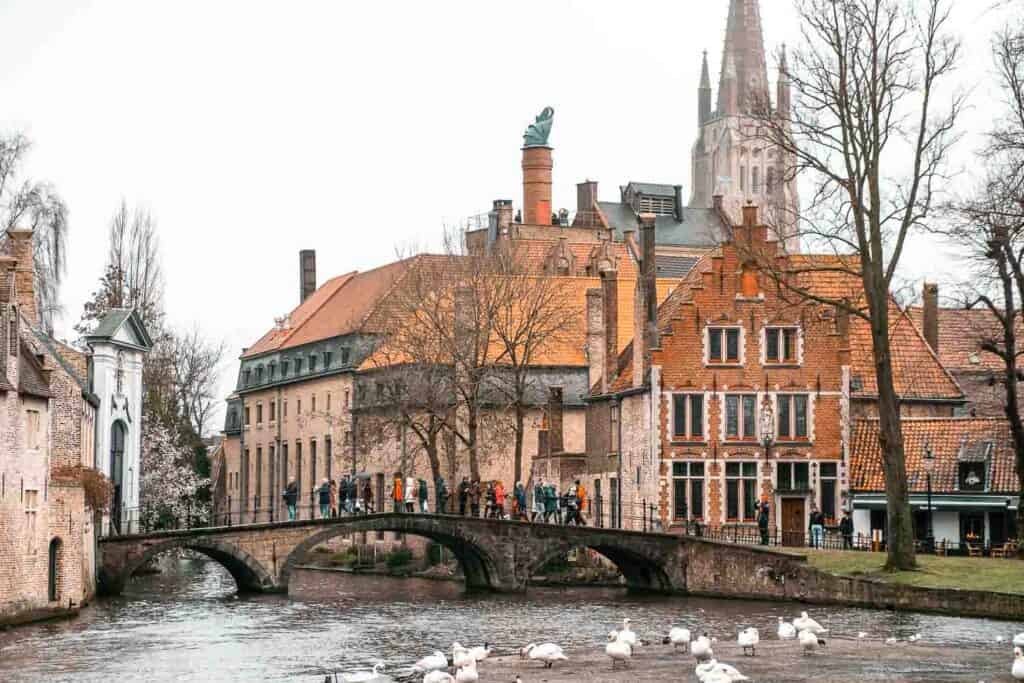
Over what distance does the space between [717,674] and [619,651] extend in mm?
5685

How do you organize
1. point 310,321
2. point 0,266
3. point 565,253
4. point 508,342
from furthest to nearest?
1. point 310,321
2. point 565,253
3. point 508,342
4. point 0,266

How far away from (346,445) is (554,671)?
51096mm

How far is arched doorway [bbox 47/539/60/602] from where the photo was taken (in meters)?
50.2

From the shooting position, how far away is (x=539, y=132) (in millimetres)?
108938

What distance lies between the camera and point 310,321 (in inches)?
4158

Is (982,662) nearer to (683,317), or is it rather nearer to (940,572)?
(940,572)

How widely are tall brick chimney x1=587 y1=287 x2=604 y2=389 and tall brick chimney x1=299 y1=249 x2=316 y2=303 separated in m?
44.0

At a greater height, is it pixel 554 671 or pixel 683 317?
pixel 683 317

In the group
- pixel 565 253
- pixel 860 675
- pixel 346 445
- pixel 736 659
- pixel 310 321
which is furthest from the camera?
pixel 310 321

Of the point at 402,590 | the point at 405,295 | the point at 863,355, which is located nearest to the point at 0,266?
the point at 402,590

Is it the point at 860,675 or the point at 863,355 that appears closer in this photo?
the point at 860,675

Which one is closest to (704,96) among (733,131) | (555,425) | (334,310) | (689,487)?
(733,131)

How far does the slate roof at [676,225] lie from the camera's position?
111438mm

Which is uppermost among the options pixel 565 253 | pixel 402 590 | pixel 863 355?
pixel 565 253
